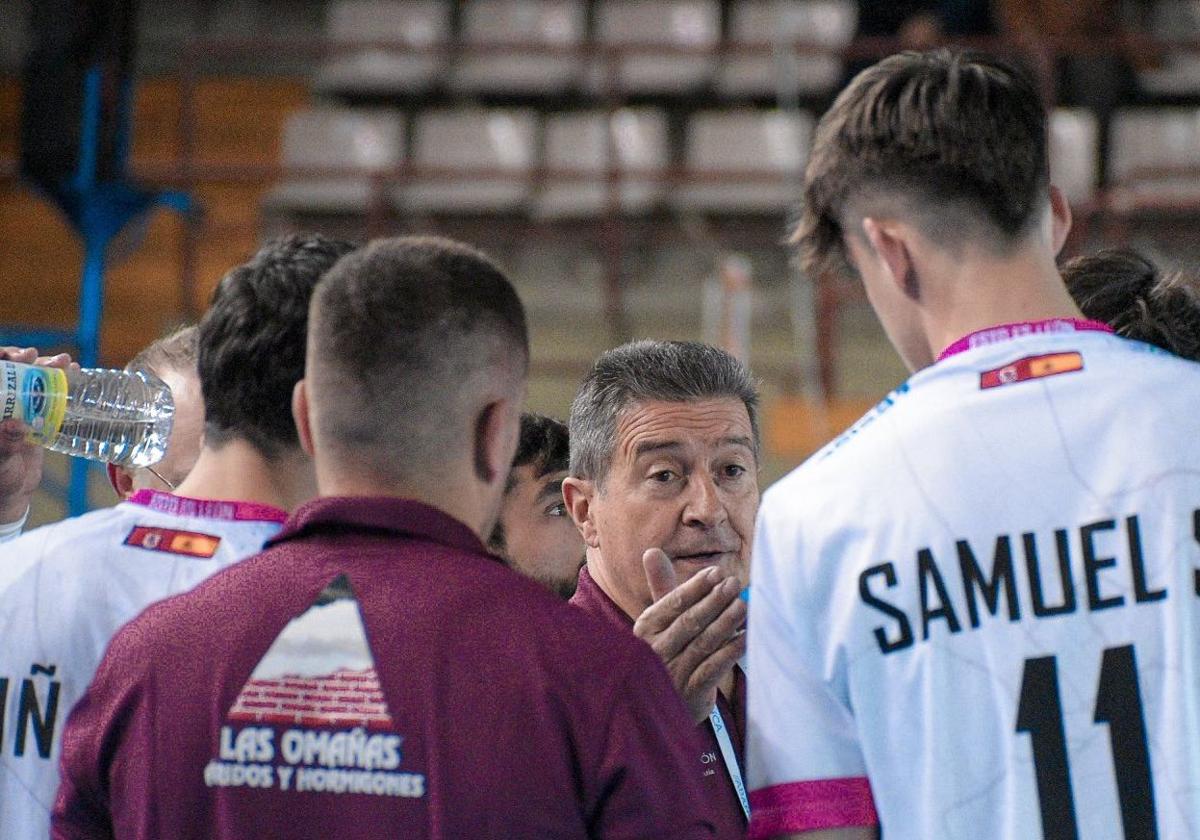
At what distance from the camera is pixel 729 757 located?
2240 mm

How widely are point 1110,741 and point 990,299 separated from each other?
1.56 feet

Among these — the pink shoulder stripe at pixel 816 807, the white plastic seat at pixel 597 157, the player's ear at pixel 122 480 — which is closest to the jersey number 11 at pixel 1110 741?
the pink shoulder stripe at pixel 816 807

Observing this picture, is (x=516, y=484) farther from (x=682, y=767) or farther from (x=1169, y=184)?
(x=1169, y=184)

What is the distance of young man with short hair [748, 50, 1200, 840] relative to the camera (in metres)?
1.50

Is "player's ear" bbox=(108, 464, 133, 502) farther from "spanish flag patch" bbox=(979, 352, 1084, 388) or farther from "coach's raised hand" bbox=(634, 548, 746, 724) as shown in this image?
"spanish flag patch" bbox=(979, 352, 1084, 388)

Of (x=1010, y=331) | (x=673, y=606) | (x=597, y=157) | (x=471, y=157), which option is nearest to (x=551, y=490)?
(x=673, y=606)

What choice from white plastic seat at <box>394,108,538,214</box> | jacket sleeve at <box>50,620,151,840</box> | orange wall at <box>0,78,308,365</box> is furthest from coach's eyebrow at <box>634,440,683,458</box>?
orange wall at <box>0,78,308,365</box>

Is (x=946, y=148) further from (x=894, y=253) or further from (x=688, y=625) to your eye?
(x=688, y=625)

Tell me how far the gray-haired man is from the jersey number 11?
0.83 metres

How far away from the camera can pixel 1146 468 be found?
152cm

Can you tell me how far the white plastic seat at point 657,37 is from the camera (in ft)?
32.3

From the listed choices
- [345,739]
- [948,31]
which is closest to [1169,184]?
[948,31]

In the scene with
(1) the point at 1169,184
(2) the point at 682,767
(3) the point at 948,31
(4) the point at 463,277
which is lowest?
(2) the point at 682,767

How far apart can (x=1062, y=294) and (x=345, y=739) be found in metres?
0.90
